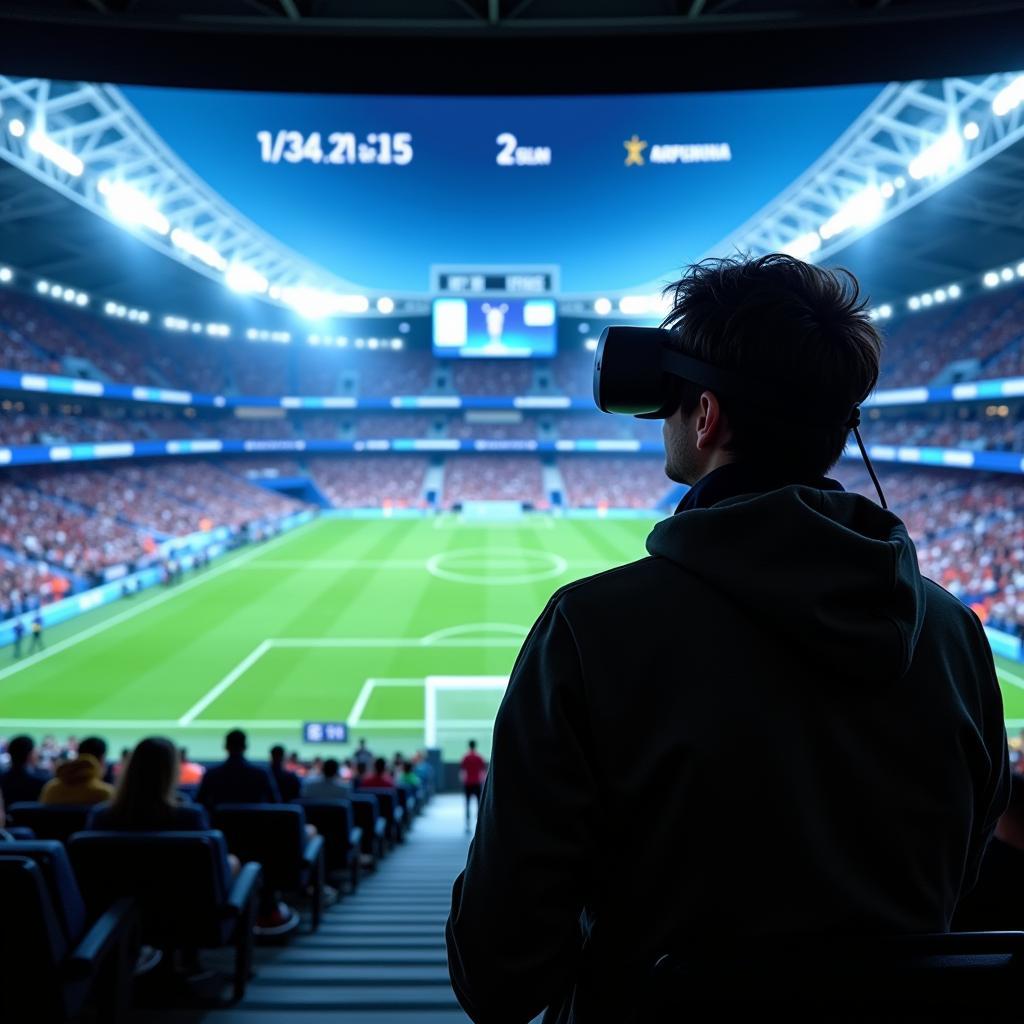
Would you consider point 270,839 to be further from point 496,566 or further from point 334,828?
point 496,566

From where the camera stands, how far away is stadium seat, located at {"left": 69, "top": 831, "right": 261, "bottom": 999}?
3436mm

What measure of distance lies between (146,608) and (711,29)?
26760 mm

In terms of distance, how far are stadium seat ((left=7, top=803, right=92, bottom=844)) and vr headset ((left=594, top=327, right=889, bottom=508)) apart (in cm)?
464

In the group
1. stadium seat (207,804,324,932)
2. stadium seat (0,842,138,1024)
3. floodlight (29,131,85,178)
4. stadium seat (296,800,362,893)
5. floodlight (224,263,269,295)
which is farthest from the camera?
floodlight (224,263,269,295)

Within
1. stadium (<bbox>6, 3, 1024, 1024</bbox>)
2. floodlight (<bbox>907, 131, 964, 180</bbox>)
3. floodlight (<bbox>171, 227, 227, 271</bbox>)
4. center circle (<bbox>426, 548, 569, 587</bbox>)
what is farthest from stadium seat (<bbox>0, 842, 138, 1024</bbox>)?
floodlight (<bbox>171, 227, 227, 271</bbox>)

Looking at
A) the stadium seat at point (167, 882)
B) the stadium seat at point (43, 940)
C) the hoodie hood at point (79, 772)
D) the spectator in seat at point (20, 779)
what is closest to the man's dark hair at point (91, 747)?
the spectator in seat at point (20, 779)

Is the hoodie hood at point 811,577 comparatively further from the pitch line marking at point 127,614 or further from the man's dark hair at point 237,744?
the pitch line marking at point 127,614

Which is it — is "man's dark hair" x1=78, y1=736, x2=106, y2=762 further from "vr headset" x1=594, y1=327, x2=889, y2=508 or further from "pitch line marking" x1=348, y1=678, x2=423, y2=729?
"pitch line marking" x1=348, y1=678, x2=423, y2=729

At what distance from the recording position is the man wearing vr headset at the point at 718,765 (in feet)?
3.42

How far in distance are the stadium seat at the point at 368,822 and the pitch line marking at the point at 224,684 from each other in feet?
34.5

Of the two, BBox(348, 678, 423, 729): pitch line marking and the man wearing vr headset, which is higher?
the man wearing vr headset

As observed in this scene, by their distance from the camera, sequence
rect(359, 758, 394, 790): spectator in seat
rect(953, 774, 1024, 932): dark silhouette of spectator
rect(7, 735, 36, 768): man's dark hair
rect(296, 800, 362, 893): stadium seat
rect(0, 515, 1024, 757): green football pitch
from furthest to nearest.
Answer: rect(0, 515, 1024, 757): green football pitch → rect(359, 758, 394, 790): spectator in seat → rect(7, 735, 36, 768): man's dark hair → rect(296, 800, 362, 893): stadium seat → rect(953, 774, 1024, 932): dark silhouette of spectator

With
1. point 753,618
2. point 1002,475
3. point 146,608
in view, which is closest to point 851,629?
point 753,618

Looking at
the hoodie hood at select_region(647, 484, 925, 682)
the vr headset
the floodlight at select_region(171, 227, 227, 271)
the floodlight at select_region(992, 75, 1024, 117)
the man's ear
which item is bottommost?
the hoodie hood at select_region(647, 484, 925, 682)
